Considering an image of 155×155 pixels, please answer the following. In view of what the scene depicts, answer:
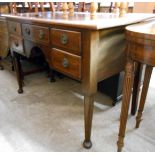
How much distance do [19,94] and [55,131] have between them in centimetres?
71

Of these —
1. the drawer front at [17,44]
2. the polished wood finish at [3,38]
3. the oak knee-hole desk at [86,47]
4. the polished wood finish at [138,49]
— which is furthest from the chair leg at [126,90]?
the polished wood finish at [3,38]

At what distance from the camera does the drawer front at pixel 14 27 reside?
4.72ft

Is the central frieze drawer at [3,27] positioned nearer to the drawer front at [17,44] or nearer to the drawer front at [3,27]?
the drawer front at [3,27]

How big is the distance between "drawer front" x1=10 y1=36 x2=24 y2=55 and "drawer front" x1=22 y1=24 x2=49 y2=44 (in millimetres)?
142

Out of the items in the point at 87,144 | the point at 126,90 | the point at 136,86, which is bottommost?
the point at 87,144

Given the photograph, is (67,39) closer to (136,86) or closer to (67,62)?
(67,62)

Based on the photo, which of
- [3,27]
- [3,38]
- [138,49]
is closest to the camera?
[138,49]

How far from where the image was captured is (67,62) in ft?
3.29

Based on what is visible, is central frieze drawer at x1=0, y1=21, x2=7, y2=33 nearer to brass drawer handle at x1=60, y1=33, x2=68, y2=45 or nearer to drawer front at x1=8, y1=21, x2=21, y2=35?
drawer front at x1=8, y1=21, x2=21, y2=35

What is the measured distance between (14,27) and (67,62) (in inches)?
30.4

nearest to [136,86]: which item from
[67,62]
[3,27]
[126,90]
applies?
[126,90]

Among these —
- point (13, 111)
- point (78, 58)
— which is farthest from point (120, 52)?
point (13, 111)

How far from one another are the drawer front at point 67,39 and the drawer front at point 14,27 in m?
0.53

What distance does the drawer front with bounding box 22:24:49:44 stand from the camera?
1111mm
